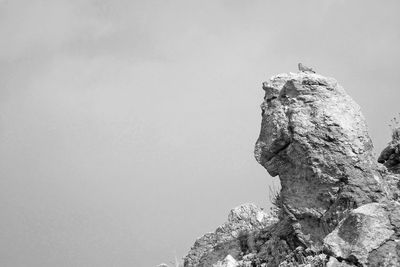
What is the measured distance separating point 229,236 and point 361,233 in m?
6.81

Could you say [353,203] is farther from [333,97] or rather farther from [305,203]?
[333,97]

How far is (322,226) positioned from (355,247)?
6.47ft

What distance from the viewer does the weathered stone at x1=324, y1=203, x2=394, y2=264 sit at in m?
9.19

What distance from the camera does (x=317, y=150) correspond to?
37.9ft

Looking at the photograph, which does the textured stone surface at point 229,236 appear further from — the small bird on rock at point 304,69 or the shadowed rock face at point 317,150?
the small bird on rock at point 304,69

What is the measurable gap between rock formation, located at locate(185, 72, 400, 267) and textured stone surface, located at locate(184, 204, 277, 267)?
0.72m

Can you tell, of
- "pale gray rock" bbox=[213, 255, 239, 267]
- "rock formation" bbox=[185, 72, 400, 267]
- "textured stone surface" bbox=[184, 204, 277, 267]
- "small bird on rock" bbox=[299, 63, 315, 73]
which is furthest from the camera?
"textured stone surface" bbox=[184, 204, 277, 267]

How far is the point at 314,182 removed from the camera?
11.5 meters

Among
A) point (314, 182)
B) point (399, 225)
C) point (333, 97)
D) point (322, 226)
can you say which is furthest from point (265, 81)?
point (399, 225)

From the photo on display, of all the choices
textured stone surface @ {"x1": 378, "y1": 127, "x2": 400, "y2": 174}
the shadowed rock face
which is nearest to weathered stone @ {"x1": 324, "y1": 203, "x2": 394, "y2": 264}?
the shadowed rock face

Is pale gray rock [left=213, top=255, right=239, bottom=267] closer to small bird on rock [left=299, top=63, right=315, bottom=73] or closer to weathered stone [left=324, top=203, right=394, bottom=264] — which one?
weathered stone [left=324, top=203, right=394, bottom=264]

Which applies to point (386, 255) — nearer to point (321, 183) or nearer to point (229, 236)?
point (321, 183)

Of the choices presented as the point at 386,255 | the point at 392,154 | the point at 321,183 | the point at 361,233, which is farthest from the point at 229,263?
the point at 392,154

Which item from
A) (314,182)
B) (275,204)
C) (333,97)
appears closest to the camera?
(314,182)
